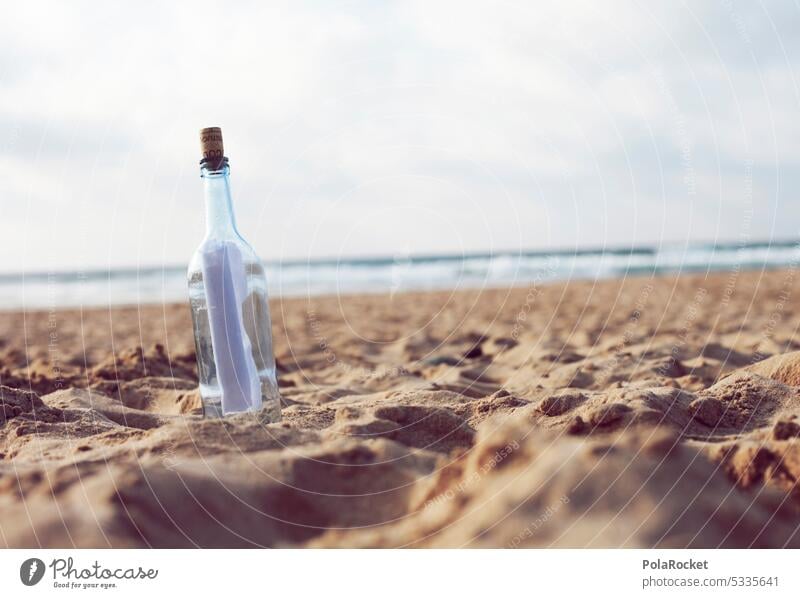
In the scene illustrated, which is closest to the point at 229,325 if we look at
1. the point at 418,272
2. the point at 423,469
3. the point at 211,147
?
the point at 211,147

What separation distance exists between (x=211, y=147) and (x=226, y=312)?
50 cm

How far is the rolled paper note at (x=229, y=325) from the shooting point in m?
2.21

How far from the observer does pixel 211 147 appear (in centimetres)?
223

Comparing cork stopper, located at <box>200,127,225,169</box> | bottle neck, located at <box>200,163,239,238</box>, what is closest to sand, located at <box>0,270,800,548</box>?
bottle neck, located at <box>200,163,239,238</box>

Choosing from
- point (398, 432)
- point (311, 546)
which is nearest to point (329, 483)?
point (311, 546)
